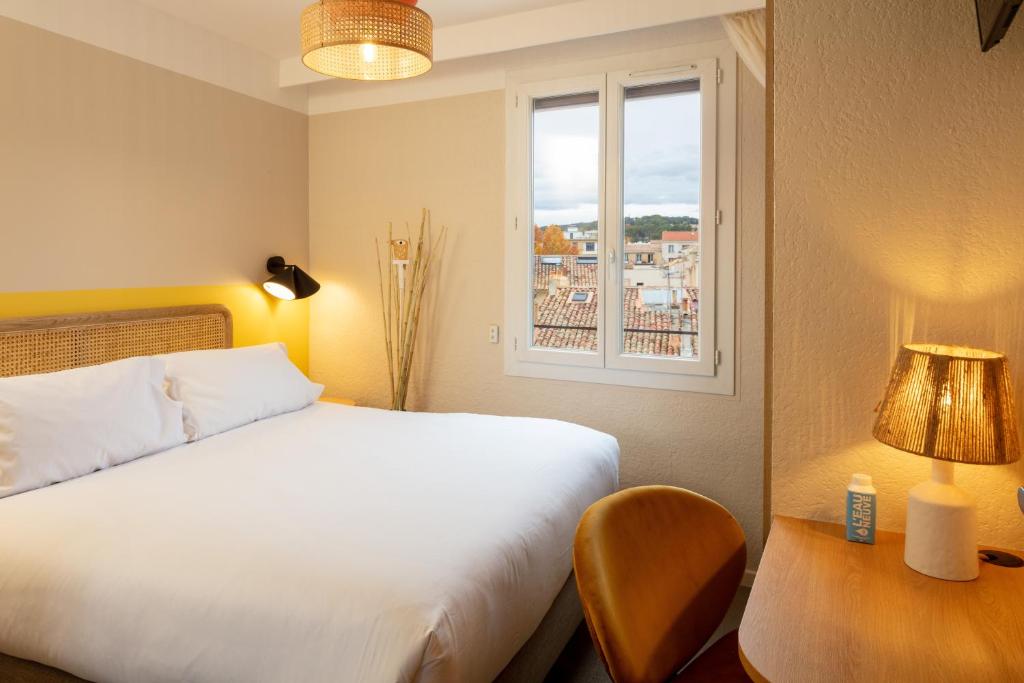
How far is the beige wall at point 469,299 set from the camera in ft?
10.2

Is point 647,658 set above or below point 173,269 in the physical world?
below

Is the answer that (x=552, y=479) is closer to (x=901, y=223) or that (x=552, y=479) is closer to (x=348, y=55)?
(x=901, y=223)

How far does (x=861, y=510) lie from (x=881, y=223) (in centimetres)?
65

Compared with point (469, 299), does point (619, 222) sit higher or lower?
higher

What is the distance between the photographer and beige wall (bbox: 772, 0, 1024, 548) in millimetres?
1508

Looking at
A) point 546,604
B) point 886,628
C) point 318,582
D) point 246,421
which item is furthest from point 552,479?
point 246,421

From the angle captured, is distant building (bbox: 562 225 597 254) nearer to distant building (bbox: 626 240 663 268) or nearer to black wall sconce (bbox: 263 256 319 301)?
distant building (bbox: 626 240 663 268)

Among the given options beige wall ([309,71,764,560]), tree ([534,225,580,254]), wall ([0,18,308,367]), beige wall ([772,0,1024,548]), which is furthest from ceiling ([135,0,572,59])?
beige wall ([772,0,1024,548])

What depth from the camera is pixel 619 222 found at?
3.34 metres

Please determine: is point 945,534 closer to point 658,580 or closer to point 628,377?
point 658,580

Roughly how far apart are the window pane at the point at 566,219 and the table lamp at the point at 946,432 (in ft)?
7.02

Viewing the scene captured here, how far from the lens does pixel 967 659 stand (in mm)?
1096

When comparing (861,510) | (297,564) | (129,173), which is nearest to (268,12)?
(129,173)

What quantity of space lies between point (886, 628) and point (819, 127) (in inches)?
43.1
